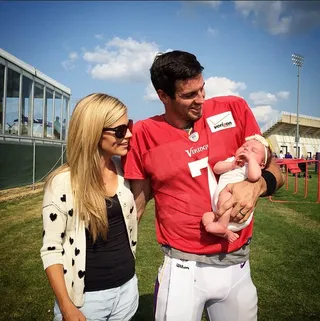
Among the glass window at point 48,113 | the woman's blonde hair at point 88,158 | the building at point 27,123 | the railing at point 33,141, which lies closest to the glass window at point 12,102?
the building at point 27,123

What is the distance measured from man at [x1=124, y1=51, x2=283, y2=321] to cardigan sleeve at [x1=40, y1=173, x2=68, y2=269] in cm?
48

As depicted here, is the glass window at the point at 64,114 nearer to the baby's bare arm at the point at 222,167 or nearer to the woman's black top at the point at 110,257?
the woman's black top at the point at 110,257

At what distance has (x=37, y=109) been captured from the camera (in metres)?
17.2

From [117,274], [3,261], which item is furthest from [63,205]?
[3,261]

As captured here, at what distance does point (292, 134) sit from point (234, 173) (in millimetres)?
67090

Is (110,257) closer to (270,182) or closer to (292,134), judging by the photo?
(270,182)

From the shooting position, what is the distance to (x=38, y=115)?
17.3 m

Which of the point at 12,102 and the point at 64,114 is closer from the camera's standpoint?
the point at 12,102

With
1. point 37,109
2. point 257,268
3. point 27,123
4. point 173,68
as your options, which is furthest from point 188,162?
point 37,109

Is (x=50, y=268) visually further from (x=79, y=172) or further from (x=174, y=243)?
(x=174, y=243)

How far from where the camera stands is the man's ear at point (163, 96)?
2246 millimetres

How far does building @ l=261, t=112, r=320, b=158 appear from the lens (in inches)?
2282

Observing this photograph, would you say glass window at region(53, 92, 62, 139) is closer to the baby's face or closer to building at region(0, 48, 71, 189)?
building at region(0, 48, 71, 189)

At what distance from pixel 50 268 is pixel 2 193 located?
12.4 metres
